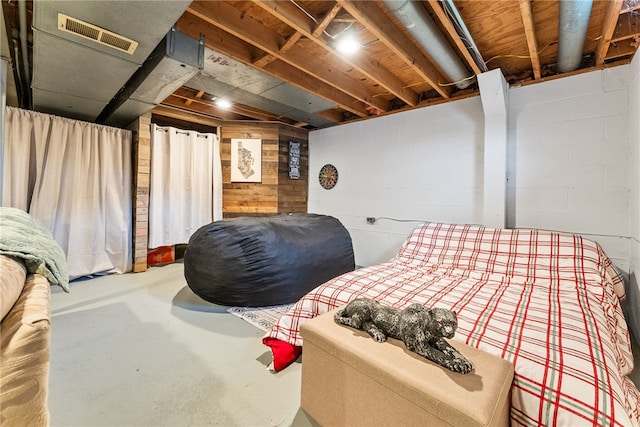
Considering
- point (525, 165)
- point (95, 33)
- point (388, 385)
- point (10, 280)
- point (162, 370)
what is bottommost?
point (162, 370)

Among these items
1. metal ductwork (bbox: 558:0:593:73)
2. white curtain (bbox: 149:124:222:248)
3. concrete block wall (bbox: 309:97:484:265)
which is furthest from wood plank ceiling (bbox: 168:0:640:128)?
white curtain (bbox: 149:124:222:248)

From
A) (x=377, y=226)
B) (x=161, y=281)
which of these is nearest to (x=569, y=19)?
(x=377, y=226)

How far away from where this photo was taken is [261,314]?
8.11 ft

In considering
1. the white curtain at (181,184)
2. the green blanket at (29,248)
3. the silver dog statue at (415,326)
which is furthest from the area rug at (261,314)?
the white curtain at (181,184)

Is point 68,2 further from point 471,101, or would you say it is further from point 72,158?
point 471,101

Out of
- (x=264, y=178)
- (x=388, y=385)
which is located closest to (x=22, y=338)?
(x=388, y=385)

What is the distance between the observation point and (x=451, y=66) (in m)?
2.48

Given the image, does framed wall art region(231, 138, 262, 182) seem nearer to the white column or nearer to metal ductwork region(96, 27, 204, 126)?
metal ductwork region(96, 27, 204, 126)

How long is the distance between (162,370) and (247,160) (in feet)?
11.5

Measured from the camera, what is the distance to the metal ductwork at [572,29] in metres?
1.62

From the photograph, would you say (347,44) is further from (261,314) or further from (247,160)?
(247,160)

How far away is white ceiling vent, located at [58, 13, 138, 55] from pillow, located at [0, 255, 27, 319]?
4.82 ft

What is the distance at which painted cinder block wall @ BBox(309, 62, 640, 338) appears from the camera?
244 centimetres

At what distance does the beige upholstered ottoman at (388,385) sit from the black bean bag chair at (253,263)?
1.23m
